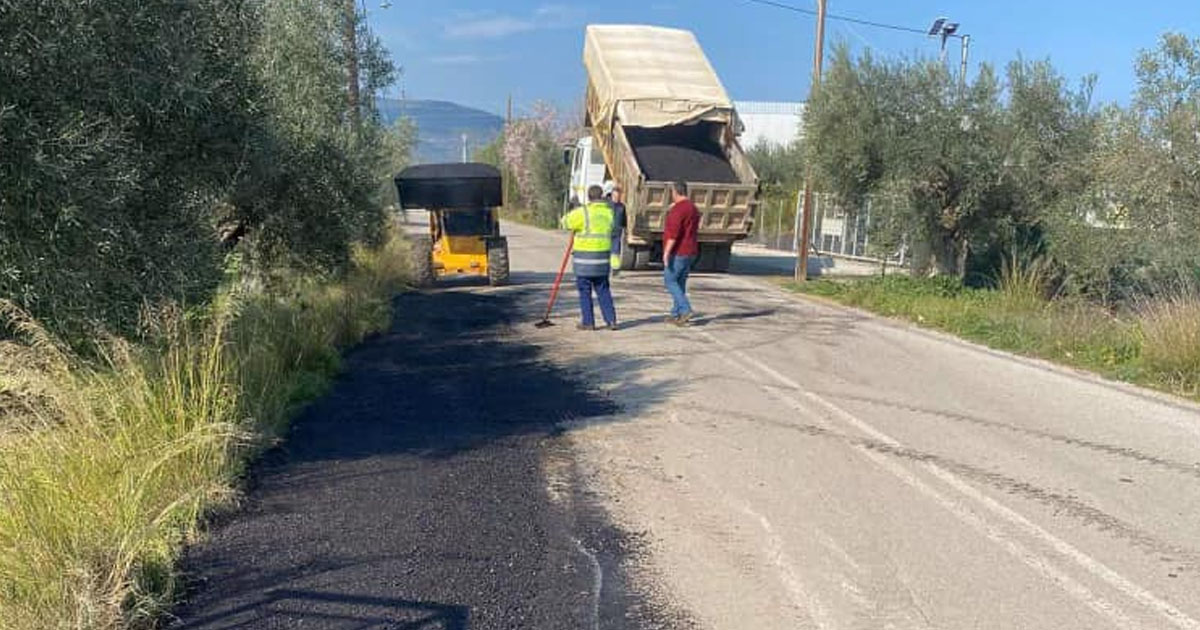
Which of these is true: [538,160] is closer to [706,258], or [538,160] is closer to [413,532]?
[706,258]

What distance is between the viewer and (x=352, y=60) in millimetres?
12195

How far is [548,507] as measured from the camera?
17.4 feet

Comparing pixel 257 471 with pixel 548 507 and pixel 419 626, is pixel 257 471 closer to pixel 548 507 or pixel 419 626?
pixel 548 507

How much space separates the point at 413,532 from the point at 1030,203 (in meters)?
12.9

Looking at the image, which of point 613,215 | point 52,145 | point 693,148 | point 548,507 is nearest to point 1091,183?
point 613,215

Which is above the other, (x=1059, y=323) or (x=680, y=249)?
(x=680, y=249)

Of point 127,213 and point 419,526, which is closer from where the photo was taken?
point 419,526

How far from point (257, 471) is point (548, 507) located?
1822 millimetres

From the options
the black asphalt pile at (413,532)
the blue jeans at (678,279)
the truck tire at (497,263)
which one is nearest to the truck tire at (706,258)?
the truck tire at (497,263)

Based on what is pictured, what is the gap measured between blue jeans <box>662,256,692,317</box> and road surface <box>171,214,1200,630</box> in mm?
2696

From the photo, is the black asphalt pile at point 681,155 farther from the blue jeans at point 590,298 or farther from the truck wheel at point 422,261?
the blue jeans at point 590,298

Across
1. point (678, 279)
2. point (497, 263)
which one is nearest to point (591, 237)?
point (678, 279)

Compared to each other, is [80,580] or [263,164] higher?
[263,164]

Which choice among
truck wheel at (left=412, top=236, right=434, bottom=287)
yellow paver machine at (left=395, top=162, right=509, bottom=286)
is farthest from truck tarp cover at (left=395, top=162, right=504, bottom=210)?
truck wheel at (left=412, top=236, right=434, bottom=287)
